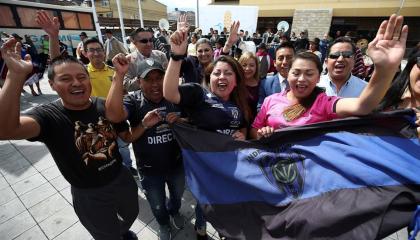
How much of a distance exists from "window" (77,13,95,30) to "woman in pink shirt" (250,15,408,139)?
16.7 m

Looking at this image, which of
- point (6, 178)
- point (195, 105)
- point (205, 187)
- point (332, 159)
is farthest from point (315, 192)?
point (6, 178)

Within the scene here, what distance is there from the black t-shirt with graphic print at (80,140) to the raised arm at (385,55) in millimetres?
1979

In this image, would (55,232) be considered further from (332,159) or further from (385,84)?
(385,84)

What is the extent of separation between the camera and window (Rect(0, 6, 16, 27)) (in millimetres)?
11203

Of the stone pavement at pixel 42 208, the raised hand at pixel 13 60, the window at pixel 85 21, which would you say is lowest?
the stone pavement at pixel 42 208

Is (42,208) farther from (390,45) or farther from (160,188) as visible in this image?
(390,45)

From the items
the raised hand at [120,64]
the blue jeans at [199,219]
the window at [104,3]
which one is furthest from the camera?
the window at [104,3]

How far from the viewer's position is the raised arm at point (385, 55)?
4.75ft

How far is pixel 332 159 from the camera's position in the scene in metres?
1.65

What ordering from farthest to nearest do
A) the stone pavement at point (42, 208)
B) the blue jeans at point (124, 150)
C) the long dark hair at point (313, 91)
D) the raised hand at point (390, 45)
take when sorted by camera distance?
the blue jeans at point (124, 150) < the stone pavement at point (42, 208) < the long dark hair at point (313, 91) < the raised hand at point (390, 45)

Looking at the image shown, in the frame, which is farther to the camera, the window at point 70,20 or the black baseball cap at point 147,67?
the window at point 70,20

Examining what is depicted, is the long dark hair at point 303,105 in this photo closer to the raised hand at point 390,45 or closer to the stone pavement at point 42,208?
the raised hand at point 390,45

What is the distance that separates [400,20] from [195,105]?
155 cm

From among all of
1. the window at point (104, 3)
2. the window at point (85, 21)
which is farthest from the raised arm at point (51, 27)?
the window at point (104, 3)
